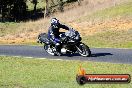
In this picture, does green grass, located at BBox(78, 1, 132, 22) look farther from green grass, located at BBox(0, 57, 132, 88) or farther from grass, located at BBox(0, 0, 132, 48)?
green grass, located at BBox(0, 57, 132, 88)

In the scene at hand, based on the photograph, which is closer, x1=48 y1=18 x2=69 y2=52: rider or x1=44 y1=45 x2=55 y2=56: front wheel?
x1=48 y1=18 x2=69 y2=52: rider

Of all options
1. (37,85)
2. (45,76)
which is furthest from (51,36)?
(37,85)

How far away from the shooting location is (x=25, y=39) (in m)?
33.3

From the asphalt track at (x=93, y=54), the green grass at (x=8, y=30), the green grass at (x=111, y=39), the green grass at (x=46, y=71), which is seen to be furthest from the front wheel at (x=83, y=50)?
the green grass at (x=8, y=30)

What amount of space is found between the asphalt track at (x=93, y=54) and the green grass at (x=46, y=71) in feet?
4.38

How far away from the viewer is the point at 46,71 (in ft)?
58.5

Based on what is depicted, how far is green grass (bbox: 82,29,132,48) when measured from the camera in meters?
27.9

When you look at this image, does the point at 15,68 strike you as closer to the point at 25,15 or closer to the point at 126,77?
the point at 126,77

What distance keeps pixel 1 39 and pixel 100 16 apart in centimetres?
1212

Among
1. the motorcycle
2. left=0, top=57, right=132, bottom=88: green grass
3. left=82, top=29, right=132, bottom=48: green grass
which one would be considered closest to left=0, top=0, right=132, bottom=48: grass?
left=82, top=29, right=132, bottom=48: green grass

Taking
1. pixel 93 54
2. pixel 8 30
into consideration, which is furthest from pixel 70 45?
pixel 8 30

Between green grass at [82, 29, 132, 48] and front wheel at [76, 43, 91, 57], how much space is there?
5.31 metres

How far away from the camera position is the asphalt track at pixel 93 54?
21.3 meters

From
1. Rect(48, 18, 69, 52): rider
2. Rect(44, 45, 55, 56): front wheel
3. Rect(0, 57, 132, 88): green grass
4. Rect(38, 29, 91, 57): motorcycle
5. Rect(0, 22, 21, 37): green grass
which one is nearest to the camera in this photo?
Rect(0, 57, 132, 88): green grass
